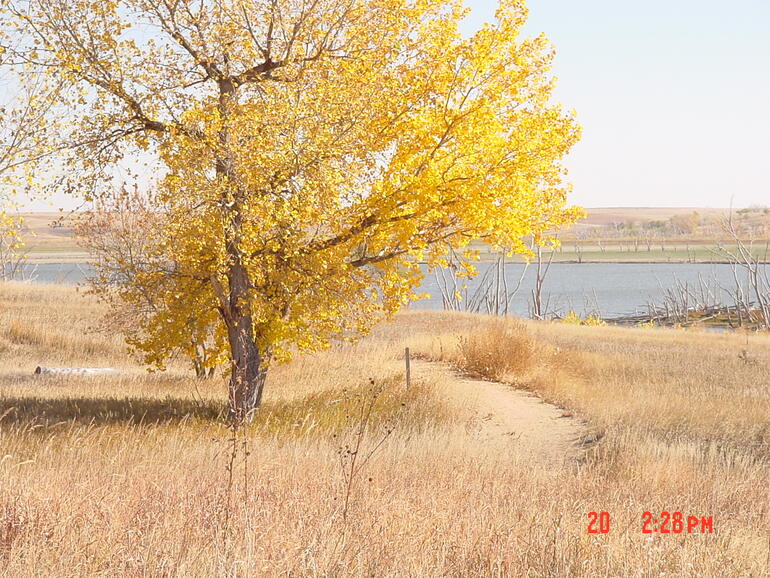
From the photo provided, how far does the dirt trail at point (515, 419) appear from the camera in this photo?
11523mm

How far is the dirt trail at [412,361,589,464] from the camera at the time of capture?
37.8ft

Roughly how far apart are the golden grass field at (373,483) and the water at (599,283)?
36.1 metres

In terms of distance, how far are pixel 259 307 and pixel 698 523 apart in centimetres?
621

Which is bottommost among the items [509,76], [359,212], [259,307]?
[259,307]

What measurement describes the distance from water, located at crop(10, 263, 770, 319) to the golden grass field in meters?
36.1

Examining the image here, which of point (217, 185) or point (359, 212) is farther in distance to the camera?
point (359, 212)

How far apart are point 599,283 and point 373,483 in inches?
4029

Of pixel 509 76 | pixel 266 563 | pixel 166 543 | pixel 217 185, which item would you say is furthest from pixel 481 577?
pixel 509 76

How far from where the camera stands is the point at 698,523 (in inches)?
242

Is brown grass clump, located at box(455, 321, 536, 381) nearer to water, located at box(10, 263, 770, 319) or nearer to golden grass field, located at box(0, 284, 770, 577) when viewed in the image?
golden grass field, located at box(0, 284, 770, 577)

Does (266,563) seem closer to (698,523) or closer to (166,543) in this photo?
(166,543)
